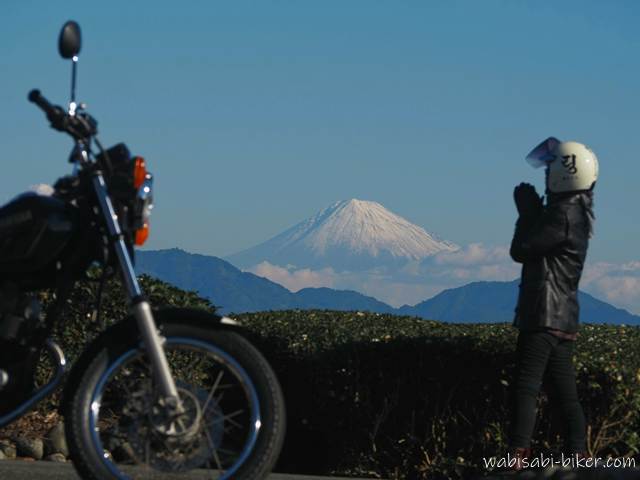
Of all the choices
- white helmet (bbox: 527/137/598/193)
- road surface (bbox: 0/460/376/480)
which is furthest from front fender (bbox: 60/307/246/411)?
white helmet (bbox: 527/137/598/193)

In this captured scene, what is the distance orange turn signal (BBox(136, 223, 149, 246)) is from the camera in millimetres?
4738

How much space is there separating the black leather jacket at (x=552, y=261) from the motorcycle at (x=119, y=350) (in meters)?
3.55

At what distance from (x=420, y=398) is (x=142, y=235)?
4.81 meters

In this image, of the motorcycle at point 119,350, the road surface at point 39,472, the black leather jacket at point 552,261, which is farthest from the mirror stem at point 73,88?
the black leather jacket at point 552,261

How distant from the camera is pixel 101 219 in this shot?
4719 mm

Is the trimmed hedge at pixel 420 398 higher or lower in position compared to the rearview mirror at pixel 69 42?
lower

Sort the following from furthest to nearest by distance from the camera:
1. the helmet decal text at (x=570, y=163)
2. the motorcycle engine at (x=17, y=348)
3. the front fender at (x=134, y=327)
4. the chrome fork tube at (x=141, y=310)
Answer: the helmet decal text at (x=570, y=163) < the motorcycle engine at (x=17, y=348) < the front fender at (x=134, y=327) < the chrome fork tube at (x=141, y=310)

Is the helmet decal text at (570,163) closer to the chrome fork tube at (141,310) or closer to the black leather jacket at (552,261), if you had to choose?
the black leather jacket at (552,261)

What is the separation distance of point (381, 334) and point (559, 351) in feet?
6.13

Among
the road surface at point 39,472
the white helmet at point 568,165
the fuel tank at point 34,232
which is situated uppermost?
the white helmet at point 568,165

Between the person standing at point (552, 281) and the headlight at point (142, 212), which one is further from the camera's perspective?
the person standing at point (552, 281)

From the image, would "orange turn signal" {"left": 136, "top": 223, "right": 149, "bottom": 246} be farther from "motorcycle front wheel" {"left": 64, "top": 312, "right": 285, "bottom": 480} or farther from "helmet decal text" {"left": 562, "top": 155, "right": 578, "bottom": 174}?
"helmet decal text" {"left": 562, "top": 155, "right": 578, "bottom": 174}

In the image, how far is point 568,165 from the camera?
316 inches

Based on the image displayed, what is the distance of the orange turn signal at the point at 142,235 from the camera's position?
4738 millimetres
